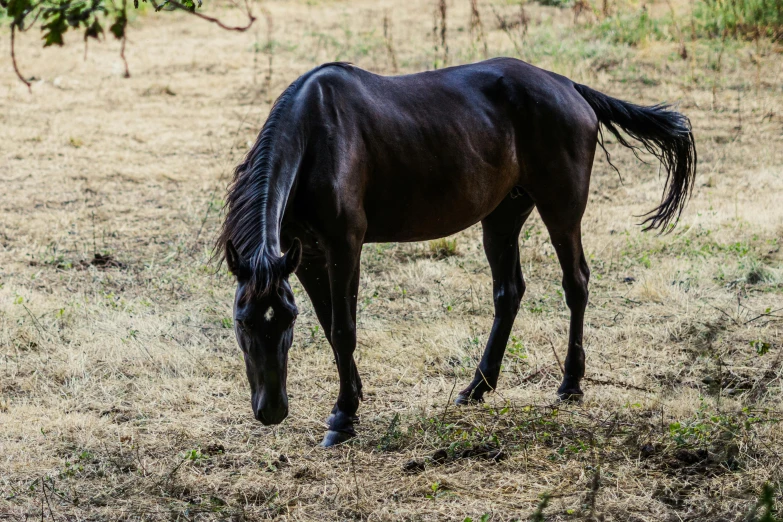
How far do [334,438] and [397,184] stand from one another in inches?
50.1

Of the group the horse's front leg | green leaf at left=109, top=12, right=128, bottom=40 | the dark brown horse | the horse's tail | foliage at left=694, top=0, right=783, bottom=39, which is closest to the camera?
green leaf at left=109, top=12, right=128, bottom=40

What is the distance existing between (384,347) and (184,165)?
15.9 ft

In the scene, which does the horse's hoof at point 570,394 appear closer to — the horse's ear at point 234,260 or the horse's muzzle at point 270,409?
the horse's muzzle at point 270,409

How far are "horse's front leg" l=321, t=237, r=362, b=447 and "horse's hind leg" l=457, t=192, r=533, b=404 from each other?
0.82 metres

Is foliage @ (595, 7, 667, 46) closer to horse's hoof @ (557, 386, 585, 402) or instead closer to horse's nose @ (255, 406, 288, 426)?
horse's hoof @ (557, 386, 585, 402)

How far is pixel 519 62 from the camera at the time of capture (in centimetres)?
453

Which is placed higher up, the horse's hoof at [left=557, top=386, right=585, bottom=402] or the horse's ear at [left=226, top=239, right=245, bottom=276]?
the horse's ear at [left=226, top=239, right=245, bottom=276]

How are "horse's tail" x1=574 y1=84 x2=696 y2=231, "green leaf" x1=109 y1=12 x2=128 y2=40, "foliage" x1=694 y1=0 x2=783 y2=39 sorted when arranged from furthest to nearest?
"foliage" x1=694 y1=0 x2=783 y2=39 → "horse's tail" x1=574 y1=84 x2=696 y2=231 → "green leaf" x1=109 y1=12 x2=128 y2=40

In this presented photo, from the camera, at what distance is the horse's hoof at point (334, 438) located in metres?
3.82

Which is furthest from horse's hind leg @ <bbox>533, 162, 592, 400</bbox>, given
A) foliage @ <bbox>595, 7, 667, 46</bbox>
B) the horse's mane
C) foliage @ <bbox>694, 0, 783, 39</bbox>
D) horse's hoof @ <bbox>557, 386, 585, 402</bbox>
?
foliage @ <bbox>595, 7, 667, 46</bbox>

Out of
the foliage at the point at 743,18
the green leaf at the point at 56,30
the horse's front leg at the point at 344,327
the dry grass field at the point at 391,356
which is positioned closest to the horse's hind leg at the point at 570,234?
the dry grass field at the point at 391,356

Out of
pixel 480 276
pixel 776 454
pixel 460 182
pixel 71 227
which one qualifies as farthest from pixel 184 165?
pixel 776 454

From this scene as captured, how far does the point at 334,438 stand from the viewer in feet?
12.6

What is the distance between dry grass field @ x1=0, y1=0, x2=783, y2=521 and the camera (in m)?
3.31
